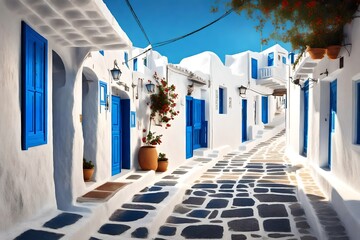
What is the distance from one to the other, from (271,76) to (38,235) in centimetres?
1812

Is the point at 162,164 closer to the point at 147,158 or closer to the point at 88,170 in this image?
the point at 147,158

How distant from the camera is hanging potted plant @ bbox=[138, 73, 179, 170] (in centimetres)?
855

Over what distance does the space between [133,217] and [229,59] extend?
17282mm

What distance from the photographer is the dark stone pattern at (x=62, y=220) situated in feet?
12.8

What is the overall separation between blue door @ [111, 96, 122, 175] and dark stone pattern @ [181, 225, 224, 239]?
3.01m

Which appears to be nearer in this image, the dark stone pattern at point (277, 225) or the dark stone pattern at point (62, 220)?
the dark stone pattern at point (62, 220)

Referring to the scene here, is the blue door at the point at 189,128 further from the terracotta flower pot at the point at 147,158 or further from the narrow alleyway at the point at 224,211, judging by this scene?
the terracotta flower pot at the point at 147,158

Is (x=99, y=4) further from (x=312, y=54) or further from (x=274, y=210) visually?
(x=274, y=210)

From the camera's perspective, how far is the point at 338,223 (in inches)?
177

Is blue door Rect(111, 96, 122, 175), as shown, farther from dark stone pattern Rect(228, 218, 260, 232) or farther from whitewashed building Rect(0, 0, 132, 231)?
dark stone pattern Rect(228, 218, 260, 232)

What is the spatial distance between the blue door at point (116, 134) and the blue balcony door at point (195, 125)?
4.48 m

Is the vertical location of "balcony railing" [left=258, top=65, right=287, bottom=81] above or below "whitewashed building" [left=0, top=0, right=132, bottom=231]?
above

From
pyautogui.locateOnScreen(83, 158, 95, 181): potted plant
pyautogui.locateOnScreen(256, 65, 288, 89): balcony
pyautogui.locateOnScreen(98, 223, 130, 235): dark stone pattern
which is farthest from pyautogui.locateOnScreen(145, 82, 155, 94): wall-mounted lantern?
pyautogui.locateOnScreen(256, 65, 288, 89): balcony

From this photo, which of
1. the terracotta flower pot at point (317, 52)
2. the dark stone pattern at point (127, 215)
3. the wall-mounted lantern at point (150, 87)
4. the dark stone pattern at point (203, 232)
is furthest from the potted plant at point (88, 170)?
the terracotta flower pot at point (317, 52)
